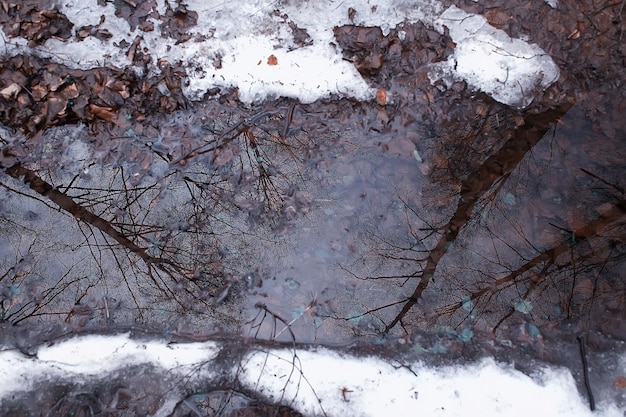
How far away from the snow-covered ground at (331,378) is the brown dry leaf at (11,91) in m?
1.79

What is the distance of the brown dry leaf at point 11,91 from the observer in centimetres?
314

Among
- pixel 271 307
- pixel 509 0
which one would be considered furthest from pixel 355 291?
pixel 509 0

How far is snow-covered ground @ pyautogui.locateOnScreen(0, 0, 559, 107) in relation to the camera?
3270mm

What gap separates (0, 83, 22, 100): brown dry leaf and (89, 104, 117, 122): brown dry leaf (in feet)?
1.61

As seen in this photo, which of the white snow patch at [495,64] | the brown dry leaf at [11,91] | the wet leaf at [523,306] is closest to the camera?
the wet leaf at [523,306]

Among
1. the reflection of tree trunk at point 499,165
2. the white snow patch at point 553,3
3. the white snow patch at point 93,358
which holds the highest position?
the white snow patch at point 553,3

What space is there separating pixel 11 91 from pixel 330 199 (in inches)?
95.4

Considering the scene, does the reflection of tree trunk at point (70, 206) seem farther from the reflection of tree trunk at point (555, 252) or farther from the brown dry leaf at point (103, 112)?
the reflection of tree trunk at point (555, 252)

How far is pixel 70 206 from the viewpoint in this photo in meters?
3.23

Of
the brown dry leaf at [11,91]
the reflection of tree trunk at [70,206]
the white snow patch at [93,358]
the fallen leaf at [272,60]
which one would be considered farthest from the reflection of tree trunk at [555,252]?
the brown dry leaf at [11,91]

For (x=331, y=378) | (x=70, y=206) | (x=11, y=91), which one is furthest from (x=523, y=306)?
(x=11, y=91)

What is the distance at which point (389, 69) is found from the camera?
3.29 metres

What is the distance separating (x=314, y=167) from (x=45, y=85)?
6.72 ft

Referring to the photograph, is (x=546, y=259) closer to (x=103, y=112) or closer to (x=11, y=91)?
(x=103, y=112)
